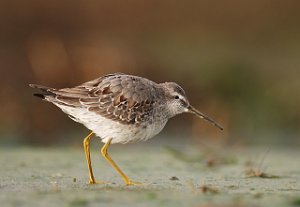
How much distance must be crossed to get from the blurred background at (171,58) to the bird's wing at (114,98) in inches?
175

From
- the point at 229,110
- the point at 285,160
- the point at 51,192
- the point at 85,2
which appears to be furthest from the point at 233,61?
the point at 51,192

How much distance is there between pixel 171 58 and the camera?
18844 millimetres

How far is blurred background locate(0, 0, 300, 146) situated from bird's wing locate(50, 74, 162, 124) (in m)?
4.44

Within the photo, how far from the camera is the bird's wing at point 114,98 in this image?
836 centimetres

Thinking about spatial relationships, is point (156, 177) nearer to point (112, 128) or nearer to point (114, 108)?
point (112, 128)

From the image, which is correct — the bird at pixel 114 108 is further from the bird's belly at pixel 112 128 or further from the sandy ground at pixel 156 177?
the sandy ground at pixel 156 177

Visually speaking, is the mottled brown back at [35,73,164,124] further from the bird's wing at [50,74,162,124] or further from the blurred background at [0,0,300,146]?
the blurred background at [0,0,300,146]

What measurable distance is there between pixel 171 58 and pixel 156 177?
1017 centimetres

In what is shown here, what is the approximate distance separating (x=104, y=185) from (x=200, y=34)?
14.0 meters

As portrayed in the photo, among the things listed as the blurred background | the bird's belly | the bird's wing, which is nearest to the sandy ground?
the bird's belly

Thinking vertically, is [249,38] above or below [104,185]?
above

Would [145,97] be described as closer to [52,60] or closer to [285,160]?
[285,160]

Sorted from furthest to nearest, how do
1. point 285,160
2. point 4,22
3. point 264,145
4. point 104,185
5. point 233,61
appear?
point 4,22
point 233,61
point 264,145
point 285,160
point 104,185

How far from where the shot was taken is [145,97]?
8.54 meters
